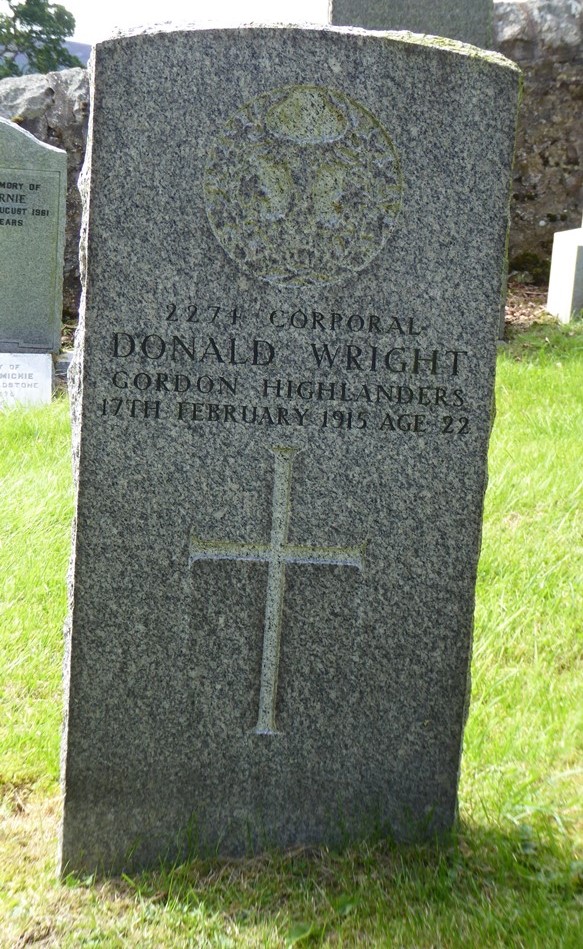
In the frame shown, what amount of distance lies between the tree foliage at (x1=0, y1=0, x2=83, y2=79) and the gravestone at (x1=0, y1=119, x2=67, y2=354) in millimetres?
14463

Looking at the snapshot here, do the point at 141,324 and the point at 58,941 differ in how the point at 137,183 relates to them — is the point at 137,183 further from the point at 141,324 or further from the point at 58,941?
the point at 58,941

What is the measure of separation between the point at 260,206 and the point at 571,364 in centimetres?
438

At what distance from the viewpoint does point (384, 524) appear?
2404 mm

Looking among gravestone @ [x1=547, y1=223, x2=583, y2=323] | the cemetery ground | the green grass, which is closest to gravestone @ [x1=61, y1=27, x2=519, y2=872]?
the cemetery ground

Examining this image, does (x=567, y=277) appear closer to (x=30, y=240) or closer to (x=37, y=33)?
(x=30, y=240)

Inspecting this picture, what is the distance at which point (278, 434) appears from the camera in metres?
2.34

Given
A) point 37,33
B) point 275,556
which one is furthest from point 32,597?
point 37,33

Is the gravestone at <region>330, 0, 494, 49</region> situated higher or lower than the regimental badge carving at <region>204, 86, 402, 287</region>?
higher

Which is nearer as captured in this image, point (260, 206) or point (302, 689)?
point (260, 206)

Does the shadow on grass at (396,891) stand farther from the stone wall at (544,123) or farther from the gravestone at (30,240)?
the stone wall at (544,123)

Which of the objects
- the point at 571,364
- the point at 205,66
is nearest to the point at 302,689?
the point at 205,66

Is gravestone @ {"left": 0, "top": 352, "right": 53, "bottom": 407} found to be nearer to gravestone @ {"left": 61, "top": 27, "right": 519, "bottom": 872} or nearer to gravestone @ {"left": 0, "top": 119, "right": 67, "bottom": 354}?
gravestone @ {"left": 0, "top": 119, "right": 67, "bottom": 354}

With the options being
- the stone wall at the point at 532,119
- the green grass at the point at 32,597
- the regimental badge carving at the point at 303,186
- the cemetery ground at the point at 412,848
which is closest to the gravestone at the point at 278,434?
the regimental badge carving at the point at 303,186

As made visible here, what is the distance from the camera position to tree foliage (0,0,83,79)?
20.4 meters
